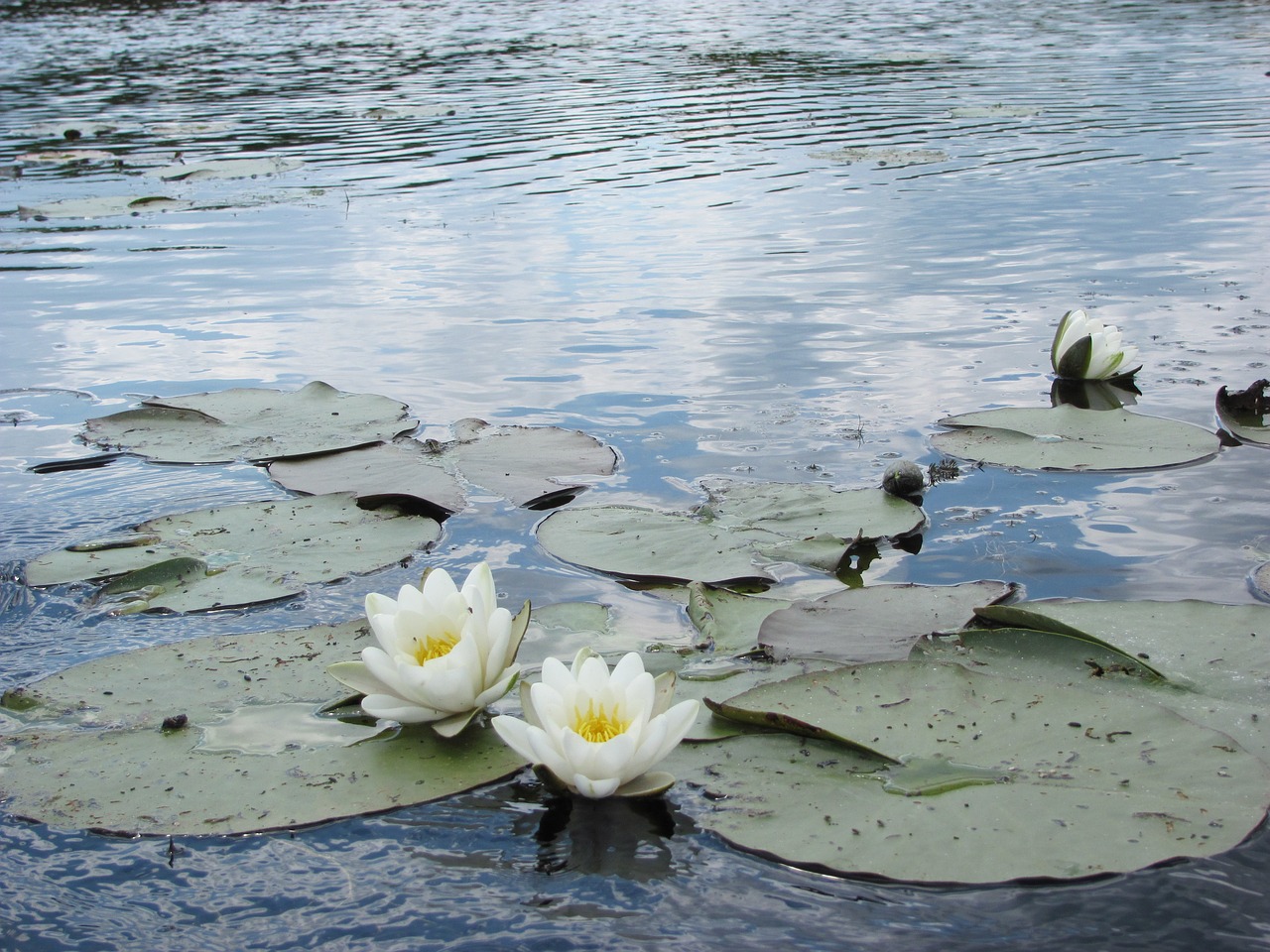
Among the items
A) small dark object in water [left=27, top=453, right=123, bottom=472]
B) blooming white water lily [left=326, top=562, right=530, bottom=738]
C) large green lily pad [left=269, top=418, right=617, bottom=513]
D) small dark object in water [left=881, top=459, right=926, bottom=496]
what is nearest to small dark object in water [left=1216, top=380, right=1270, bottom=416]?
small dark object in water [left=881, top=459, right=926, bottom=496]

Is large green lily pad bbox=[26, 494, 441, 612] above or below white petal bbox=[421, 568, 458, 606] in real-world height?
below

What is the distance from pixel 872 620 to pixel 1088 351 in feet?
8.09

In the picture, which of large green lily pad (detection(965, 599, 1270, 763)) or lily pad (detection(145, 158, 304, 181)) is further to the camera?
lily pad (detection(145, 158, 304, 181))

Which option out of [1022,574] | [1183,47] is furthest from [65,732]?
[1183,47]

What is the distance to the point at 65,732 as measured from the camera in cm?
252

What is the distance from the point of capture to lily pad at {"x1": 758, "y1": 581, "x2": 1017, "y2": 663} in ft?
9.16

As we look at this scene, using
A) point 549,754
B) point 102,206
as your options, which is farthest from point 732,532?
point 102,206

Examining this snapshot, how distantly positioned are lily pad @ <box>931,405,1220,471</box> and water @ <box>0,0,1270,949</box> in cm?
9

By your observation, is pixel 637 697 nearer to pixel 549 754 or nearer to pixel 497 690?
pixel 549 754

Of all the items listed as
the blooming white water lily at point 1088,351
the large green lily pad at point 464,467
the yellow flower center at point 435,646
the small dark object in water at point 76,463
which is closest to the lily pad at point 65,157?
the small dark object in water at point 76,463

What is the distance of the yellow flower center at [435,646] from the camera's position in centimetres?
252

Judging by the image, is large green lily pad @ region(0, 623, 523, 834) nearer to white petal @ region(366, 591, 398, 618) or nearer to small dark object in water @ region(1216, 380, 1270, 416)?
white petal @ region(366, 591, 398, 618)

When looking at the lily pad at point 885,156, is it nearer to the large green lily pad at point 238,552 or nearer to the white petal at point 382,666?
the large green lily pad at point 238,552

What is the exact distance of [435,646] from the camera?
254cm
